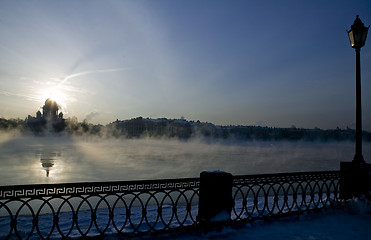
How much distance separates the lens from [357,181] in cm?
690

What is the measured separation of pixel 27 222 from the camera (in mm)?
8148

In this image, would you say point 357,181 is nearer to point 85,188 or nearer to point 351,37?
point 351,37

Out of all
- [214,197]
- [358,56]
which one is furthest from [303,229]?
[358,56]

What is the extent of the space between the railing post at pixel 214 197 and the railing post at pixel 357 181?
4105mm

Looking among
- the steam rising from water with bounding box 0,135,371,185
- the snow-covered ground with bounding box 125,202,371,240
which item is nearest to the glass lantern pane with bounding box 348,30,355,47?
the snow-covered ground with bounding box 125,202,371,240

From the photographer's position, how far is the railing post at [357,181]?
22.6 ft

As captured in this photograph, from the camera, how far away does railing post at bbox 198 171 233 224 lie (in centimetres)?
492

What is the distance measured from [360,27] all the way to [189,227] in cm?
708

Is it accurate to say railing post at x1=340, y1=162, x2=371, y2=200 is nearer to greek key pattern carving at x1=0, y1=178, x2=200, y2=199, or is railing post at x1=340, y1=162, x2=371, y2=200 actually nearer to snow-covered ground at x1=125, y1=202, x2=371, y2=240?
snow-covered ground at x1=125, y1=202, x2=371, y2=240

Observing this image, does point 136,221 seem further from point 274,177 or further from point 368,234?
point 368,234

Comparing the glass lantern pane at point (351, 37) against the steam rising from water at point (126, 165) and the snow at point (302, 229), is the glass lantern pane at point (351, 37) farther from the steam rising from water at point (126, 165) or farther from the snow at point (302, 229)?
the steam rising from water at point (126, 165)

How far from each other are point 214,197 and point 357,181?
456cm

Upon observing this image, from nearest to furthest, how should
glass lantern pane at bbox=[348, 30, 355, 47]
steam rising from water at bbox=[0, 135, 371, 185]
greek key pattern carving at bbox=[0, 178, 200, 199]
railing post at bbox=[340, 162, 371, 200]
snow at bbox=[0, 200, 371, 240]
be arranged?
greek key pattern carving at bbox=[0, 178, 200, 199] → snow at bbox=[0, 200, 371, 240] → railing post at bbox=[340, 162, 371, 200] → glass lantern pane at bbox=[348, 30, 355, 47] → steam rising from water at bbox=[0, 135, 371, 185]

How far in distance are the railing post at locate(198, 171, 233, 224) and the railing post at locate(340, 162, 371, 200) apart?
410 centimetres
